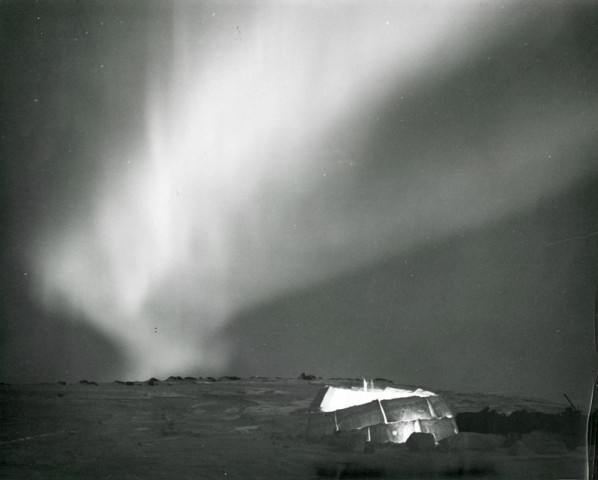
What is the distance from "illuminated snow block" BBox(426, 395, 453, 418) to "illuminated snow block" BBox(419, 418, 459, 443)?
2 cm

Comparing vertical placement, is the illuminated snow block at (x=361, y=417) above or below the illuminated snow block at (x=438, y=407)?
below

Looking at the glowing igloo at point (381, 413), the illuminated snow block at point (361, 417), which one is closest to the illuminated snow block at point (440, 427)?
the glowing igloo at point (381, 413)

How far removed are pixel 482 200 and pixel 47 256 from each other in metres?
1.49

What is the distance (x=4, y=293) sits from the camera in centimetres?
223

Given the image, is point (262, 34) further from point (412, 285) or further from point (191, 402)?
point (191, 402)

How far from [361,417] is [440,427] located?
0.92 feet

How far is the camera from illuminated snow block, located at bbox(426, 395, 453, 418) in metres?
2.21

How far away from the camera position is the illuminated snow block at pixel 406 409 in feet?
7.03

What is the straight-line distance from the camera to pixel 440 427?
2.21m

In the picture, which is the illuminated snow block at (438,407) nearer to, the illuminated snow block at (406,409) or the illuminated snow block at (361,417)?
the illuminated snow block at (406,409)

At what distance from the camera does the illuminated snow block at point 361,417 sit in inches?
84.4

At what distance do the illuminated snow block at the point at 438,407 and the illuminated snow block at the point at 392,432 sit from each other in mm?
111

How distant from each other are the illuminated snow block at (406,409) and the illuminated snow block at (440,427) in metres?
0.02

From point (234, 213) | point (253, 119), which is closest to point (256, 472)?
point (234, 213)
